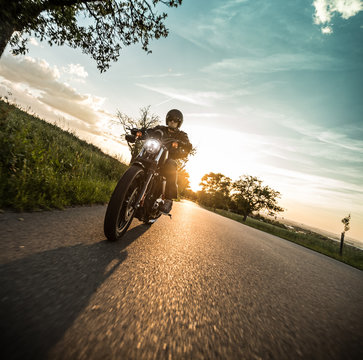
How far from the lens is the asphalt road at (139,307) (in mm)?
818

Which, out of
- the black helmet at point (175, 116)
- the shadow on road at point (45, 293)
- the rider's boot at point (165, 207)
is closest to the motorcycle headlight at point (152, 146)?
the rider's boot at point (165, 207)

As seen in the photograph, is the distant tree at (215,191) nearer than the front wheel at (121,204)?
No

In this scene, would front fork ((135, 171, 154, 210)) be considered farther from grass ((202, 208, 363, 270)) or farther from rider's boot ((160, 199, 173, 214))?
grass ((202, 208, 363, 270))

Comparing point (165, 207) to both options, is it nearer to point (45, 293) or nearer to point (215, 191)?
point (45, 293)

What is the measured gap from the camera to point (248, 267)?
8.64 feet

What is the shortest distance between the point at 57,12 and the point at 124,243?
8336mm

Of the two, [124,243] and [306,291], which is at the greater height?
[306,291]

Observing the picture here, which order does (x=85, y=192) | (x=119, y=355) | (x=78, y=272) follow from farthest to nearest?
1. (x=85, y=192)
2. (x=78, y=272)
3. (x=119, y=355)

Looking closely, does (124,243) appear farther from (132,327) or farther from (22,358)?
(22,358)

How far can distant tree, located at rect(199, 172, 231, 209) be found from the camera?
57103 mm

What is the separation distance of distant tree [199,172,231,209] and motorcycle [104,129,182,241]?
53462mm

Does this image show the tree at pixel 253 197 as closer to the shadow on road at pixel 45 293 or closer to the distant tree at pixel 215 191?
the distant tree at pixel 215 191

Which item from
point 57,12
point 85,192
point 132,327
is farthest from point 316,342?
point 57,12

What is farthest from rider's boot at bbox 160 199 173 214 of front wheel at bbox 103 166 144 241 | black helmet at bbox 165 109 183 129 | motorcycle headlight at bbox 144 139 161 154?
black helmet at bbox 165 109 183 129
